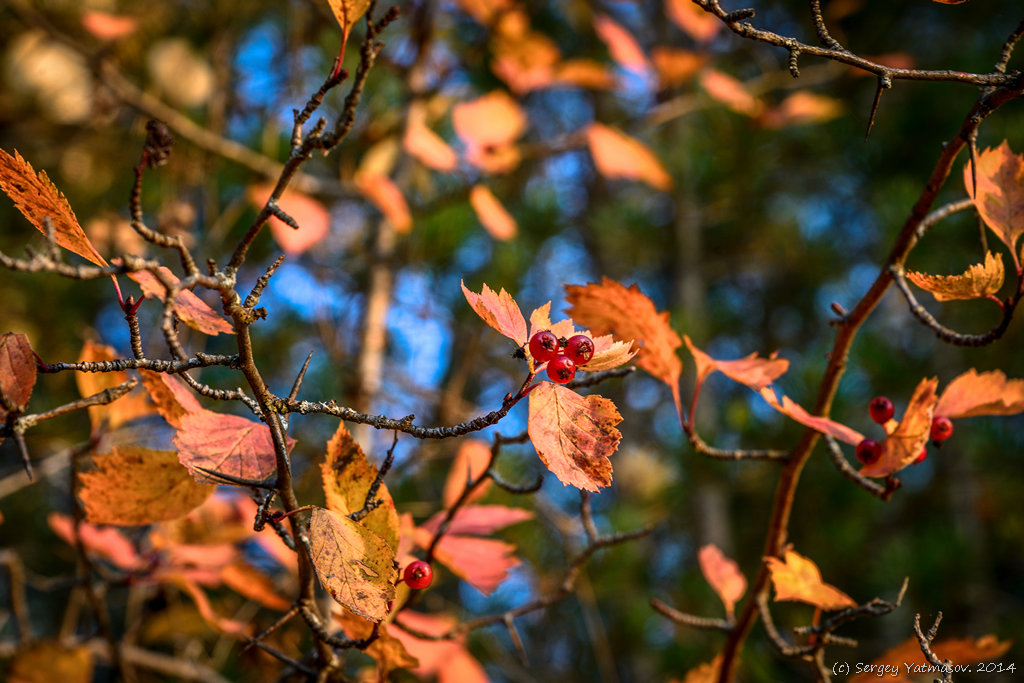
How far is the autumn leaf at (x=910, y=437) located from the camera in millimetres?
475

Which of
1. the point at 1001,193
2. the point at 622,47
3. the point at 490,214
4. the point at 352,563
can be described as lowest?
the point at 352,563

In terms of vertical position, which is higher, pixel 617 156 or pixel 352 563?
pixel 617 156

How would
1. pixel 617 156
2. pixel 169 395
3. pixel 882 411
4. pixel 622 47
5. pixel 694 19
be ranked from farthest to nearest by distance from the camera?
pixel 694 19
pixel 622 47
pixel 617 156
pixel 882 411
pixel 169 395

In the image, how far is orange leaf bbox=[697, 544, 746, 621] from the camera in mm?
605

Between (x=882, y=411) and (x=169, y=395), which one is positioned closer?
(x=169, y=395)

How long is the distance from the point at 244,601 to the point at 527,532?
57 centimetres

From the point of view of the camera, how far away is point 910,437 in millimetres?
483

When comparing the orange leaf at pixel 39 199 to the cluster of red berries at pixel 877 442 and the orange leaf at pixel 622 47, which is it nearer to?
the cluster of red berries at pixel 877 442

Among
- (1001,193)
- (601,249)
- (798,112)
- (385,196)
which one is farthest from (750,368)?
(601,249)

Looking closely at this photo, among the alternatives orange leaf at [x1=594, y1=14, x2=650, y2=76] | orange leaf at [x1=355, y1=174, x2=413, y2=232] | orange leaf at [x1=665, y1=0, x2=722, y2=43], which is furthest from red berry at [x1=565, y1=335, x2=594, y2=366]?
orange leaf at [x1=665, y1=0, x2=722, y2=43]

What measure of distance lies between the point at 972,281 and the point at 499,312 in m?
0.29

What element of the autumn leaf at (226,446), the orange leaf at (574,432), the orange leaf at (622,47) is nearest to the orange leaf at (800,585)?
the orange leaf at (574,432)

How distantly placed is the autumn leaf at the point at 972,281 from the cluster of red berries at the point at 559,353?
0.68ft

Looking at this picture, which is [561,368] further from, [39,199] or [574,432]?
[39,199]
